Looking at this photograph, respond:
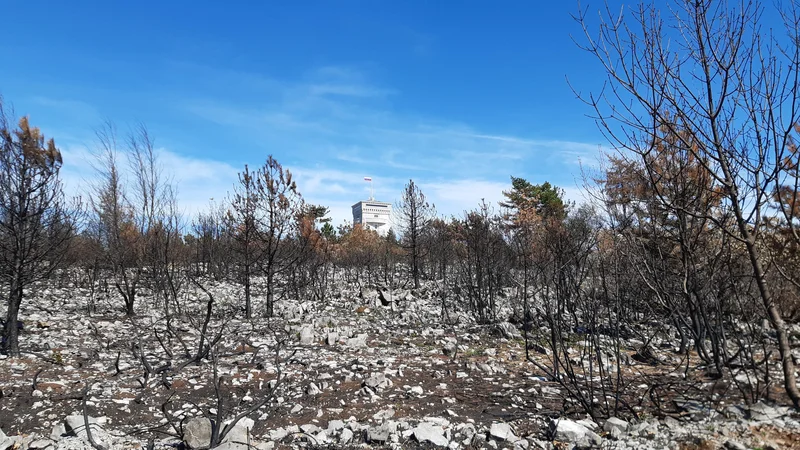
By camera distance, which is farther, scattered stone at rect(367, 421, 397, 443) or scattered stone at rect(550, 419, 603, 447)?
scattered stone at rect(367, 421, 397, 443)

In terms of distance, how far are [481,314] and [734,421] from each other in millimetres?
8462

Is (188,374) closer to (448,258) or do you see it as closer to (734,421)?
(734,421)

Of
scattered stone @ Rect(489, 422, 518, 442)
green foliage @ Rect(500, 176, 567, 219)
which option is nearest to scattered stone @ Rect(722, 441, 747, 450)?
scattered stone @ Rect(489, 422, 518, 442)

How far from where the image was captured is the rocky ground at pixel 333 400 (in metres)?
3.94

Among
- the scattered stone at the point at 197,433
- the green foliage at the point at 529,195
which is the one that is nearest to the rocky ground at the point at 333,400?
the scattered stone at the point at 197,433

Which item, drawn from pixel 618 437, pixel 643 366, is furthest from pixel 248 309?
pixel 618 437

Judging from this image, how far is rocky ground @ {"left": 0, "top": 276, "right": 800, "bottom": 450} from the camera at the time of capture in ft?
12.9

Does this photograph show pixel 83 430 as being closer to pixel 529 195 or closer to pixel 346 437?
pixel 346 437

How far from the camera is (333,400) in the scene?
5.41m

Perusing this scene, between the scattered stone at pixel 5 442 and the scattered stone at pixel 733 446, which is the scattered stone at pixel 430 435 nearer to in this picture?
the scattered stone at pixel 733 446

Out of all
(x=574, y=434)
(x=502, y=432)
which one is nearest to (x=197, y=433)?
(x=502, y=432)

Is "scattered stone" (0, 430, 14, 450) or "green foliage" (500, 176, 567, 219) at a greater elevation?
"green foliage" (500, 176, 567, 219)

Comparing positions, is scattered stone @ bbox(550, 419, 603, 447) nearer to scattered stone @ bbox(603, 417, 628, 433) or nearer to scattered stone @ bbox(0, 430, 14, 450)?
scattered stone @ bbox(603, 417, 628, 433)

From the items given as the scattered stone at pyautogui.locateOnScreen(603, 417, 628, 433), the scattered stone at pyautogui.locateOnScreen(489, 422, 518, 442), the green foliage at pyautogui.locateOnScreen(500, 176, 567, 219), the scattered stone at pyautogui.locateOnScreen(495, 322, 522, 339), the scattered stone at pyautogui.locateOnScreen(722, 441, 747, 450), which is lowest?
the scattered stone at pyautogui.locateOnScreen(495, 322, 522, 339)
